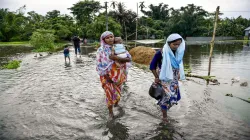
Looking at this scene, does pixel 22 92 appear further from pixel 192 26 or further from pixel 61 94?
pixel 192 26

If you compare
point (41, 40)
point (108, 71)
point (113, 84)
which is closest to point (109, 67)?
point (108, 71)

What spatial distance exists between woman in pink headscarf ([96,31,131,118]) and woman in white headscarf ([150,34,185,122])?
0.74m

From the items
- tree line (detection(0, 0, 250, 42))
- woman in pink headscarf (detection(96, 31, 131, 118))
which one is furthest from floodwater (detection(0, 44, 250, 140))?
tree line (detection(0, 0, 250, 42))

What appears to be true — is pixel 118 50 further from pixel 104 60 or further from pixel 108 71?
pixel 108 71

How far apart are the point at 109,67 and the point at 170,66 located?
1263 mm

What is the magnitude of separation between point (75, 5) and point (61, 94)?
46.5 metres

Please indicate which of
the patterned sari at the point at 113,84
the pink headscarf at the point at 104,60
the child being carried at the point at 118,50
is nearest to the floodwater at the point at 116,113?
the patterned sari at the point at 113,84

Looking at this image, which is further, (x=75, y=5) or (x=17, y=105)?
(x=75, y=5)

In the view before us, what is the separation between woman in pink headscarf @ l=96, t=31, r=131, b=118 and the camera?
420 cm

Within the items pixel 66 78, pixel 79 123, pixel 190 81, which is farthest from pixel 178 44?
pixel 66 78

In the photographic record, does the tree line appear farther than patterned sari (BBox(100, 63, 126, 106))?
Yes

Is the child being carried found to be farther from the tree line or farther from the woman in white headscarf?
the tree line

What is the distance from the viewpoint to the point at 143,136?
12.0 ft

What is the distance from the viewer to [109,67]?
4.24 metres
